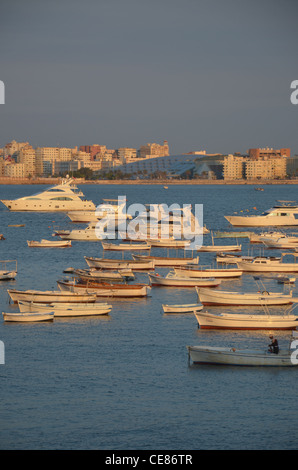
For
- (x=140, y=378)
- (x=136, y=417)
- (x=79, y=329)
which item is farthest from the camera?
(x=79, y=329)

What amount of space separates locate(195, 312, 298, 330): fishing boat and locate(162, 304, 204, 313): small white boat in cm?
232

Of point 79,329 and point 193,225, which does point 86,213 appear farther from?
point 79,329

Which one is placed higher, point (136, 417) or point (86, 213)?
point (86, 213)

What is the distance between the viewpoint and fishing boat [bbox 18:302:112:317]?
2475 centimetres

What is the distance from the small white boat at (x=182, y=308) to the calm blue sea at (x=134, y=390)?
0.27m

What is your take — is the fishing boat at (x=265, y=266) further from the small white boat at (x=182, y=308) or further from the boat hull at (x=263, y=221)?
the boat hull at (x=263, y=221)

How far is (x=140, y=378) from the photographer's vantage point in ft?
61.9

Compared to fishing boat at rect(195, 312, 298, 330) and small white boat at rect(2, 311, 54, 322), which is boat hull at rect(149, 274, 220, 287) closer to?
fishing boat at rect(195, 312, 298, 330)

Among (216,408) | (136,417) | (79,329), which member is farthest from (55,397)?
(79,329)

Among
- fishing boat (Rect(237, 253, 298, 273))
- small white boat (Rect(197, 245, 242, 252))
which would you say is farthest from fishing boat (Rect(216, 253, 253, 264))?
small white boat (Rect(197, 245, 242, 252))

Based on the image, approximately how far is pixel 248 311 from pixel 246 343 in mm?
4137

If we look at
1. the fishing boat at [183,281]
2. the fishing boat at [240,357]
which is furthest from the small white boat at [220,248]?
the fishing boat at [240,357]

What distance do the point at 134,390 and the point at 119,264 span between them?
15930 millimetres

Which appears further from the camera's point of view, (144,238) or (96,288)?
(144,238)
